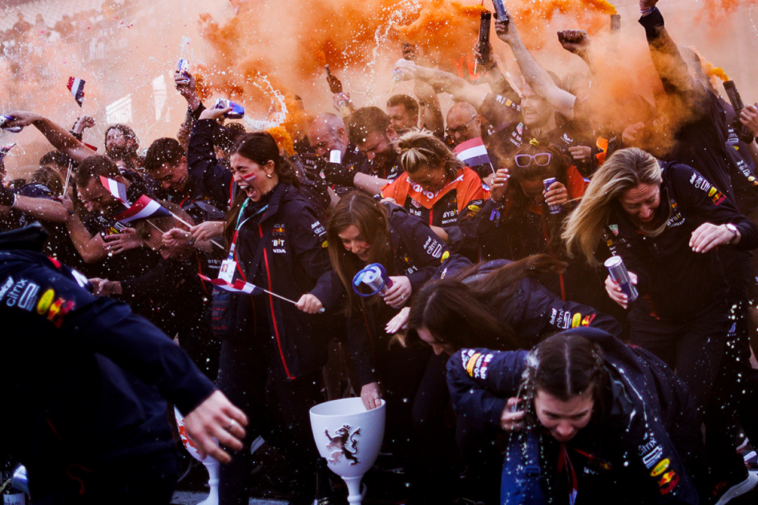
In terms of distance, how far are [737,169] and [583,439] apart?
2.87 metres

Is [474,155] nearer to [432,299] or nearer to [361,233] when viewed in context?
[361,233]

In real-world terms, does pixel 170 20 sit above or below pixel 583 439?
above

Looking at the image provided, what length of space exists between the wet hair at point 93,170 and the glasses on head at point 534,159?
2761 millimetres

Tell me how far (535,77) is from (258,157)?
6.66 ft

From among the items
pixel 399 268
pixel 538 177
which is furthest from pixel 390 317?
pixel 538 177

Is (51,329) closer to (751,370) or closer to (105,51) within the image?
(751,370)

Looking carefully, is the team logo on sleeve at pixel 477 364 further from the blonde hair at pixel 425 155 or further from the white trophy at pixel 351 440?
the blonde hair at pixel 425 155

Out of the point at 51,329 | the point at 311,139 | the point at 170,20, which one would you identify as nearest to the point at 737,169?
the point at 311,139

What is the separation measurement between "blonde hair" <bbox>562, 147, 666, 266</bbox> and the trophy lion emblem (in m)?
1.52

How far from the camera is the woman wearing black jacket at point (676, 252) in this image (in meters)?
2.93

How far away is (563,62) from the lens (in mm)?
6668

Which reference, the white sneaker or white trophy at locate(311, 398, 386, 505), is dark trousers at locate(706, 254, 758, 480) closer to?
the white sneaker

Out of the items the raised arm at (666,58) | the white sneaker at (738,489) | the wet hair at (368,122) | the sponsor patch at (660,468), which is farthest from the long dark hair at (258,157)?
the white sneaker at (738,489)

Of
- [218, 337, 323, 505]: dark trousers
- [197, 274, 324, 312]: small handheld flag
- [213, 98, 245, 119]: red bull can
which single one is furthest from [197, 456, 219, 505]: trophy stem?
[213, 98, 245, 119]: red bull can
